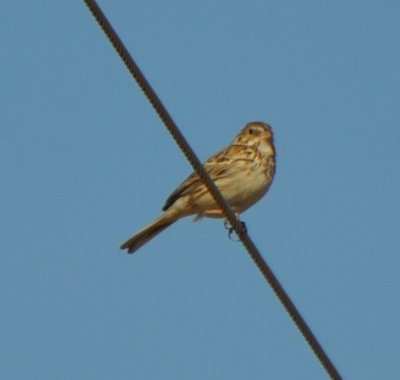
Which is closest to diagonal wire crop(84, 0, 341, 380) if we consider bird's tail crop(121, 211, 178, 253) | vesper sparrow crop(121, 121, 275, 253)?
bird's tail crop(121, 211, 178, 253)

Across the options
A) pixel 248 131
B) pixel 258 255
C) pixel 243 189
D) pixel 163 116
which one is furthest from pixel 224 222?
pixel 163 116

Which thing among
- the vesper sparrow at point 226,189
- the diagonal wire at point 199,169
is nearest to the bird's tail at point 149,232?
the vesper sparrow at point 226,189

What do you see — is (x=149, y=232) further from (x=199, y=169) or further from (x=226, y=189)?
(x=199, y=169)

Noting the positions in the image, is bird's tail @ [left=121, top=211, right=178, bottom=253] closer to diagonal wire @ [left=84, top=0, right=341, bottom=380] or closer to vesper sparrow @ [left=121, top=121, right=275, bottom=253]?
vesper sparrow @ [left=121, top=121, right=275, bottom=253]

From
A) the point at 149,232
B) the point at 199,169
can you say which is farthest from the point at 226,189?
the point at 199,169

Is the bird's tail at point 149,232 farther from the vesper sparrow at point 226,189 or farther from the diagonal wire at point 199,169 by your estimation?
the diagonal wire at point 199,169

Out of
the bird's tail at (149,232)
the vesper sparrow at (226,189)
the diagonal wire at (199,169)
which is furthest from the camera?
the vesper sparrow at (226,189)
